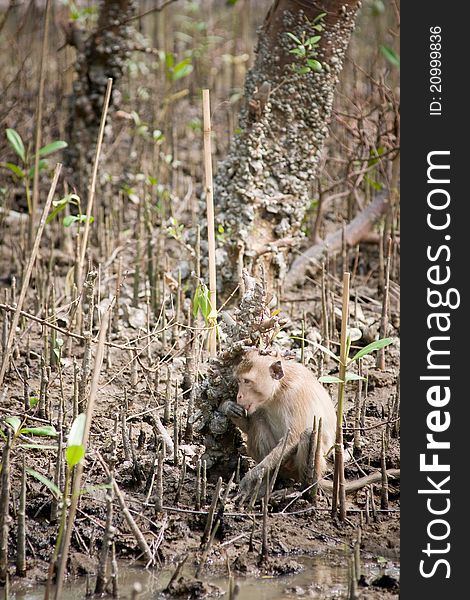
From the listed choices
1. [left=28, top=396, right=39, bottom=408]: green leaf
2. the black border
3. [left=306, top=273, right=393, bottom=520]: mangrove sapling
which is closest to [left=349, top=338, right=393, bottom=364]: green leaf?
[left=306, top=273, right=393, bottom=520]: mangrove sapling

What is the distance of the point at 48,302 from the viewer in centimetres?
653

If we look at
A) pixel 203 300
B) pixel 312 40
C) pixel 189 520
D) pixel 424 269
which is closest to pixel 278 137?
pixel 312 40

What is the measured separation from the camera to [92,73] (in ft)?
28.1

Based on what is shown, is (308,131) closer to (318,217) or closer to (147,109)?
(318,217)

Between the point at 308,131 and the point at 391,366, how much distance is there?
1796mm

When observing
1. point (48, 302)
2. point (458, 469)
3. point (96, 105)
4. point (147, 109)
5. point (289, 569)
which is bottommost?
point (289, 569)

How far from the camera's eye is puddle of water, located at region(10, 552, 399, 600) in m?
3.92

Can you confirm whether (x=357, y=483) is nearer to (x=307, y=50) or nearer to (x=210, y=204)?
(x=210, y=204)

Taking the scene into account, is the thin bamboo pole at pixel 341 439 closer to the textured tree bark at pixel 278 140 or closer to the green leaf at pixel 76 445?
the green leaf at pixel 76 445

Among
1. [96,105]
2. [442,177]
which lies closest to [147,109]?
[96,105]

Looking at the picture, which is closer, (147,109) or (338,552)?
(338,552)

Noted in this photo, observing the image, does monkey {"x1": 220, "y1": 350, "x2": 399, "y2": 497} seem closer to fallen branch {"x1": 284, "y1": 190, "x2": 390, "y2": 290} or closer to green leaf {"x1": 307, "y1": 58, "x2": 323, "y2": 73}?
green leaf {"x1": 307, "y1": 58, "x2": 323, "y2": 73}

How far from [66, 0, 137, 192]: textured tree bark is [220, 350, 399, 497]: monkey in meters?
4.51

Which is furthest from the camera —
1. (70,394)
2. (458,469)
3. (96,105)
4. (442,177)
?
(96,105)
